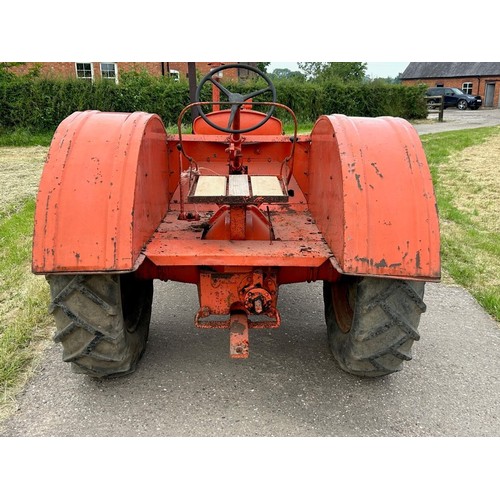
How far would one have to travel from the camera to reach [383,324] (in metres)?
2.54

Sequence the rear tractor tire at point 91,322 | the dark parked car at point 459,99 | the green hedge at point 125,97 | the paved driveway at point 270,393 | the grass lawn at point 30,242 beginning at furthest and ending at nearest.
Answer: the dark parked car at point 459,99 < the green hedge at point 125,97 < the grass lawn at point 30,242 < the paved driveway at point 270,393 < the rear tractor tire at point 91,322

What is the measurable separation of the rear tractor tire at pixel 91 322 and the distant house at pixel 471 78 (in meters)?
38.3

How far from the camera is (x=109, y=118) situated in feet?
8.87

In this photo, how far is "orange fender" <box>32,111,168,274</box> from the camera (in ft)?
7.52

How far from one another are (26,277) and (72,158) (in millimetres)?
2407

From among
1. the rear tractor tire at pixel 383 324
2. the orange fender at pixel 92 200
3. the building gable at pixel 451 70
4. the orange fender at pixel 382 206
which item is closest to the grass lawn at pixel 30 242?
the orange fender at pixel 92 200

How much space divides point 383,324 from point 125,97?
1755cm

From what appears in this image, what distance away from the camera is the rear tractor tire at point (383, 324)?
2.49 meters

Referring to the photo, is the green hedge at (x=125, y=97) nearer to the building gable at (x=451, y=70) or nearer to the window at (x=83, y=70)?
the window at (x=83, y=70)

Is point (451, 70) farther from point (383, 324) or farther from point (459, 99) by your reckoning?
point (383, 324)

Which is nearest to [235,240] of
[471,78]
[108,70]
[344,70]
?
[108,70]

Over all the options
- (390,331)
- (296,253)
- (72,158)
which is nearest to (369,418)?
(390,331)

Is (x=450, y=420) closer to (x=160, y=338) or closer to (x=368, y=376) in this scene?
(x=368, y=376)

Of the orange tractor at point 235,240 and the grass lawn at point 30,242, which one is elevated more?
the orange tractor at point 235,240
